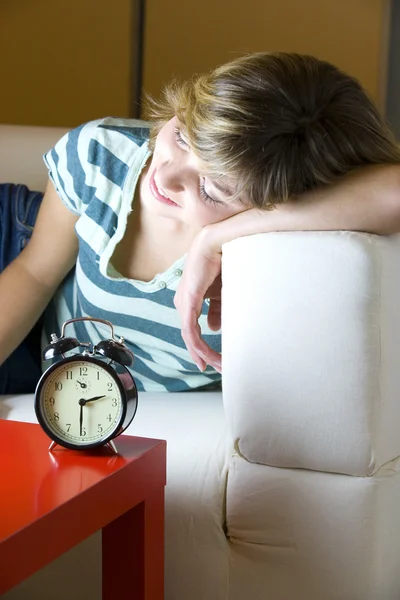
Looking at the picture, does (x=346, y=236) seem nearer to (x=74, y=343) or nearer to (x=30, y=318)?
(x=74, y=343)

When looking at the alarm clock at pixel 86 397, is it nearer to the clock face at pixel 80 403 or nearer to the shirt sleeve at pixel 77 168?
the clock face at pixel 80 403

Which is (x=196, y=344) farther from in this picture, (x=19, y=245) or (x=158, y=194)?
(x=19, y=245)

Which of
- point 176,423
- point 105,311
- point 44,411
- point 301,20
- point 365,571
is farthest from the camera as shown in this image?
point 301,20

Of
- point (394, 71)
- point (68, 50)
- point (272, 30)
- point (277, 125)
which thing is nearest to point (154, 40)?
point (68, 50)

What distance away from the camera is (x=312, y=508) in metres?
1.18

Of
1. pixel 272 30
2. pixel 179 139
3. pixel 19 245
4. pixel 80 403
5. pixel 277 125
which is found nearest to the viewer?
pixel 80 403

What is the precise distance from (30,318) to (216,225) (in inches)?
19.9

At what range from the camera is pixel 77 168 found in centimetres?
157

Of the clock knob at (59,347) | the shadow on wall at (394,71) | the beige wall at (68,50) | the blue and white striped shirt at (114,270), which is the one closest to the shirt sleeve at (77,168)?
the blue and white striped shirt at (114,270)

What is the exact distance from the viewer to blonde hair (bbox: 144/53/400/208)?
116cm

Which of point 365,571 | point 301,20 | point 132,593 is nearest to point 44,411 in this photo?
point 132,593

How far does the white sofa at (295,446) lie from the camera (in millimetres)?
1134

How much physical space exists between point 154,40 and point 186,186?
1954 mm

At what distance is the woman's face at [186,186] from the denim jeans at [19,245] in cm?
57
